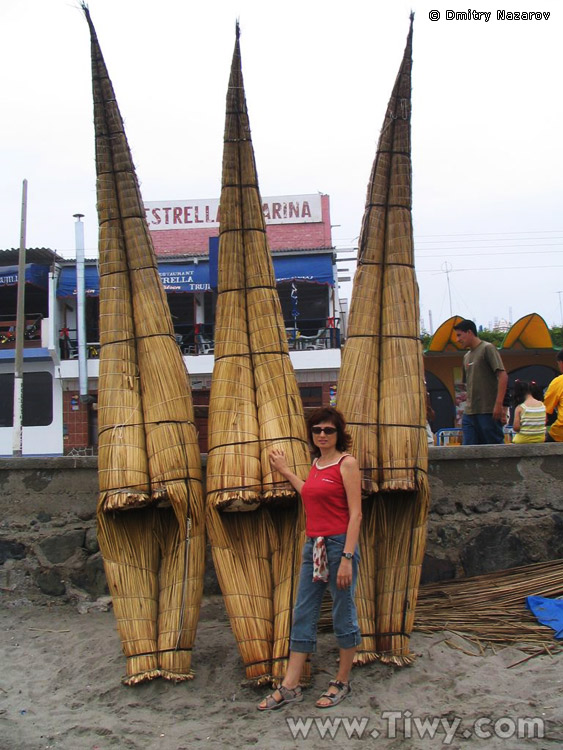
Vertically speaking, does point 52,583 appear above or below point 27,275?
below

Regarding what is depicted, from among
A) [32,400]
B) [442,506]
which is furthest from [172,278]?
[442,506]

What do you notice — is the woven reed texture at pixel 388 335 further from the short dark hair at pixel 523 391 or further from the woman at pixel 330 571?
the short dark hair at pixel 523 391

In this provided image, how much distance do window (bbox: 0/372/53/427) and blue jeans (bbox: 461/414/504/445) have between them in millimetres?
16873

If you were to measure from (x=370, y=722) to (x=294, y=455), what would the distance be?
1378mm

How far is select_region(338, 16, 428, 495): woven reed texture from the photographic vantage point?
13.0 feet

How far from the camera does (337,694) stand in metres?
3.38

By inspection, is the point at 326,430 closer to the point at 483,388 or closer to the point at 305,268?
the point at 483,388

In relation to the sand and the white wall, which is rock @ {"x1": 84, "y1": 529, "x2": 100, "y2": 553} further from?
the white wall

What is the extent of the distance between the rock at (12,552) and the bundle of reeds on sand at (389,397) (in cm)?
239

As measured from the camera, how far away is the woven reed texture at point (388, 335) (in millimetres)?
3947

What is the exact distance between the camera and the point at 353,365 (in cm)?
414

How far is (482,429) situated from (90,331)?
16.9 metres

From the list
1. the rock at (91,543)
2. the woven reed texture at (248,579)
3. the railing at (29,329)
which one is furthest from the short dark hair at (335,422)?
the railing at (29,329)

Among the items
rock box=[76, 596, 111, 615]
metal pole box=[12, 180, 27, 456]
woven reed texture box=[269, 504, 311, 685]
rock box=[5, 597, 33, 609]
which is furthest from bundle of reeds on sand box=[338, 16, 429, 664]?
metal pole box=[12, 180, 27, 456]
